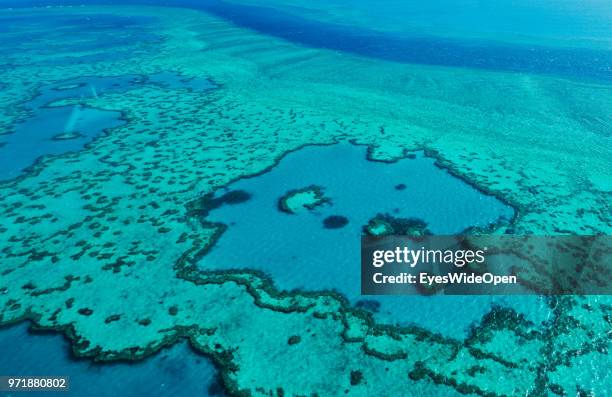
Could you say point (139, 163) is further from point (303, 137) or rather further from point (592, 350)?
point (592, 350)

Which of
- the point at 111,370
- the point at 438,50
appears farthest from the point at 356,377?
the point at 438,50

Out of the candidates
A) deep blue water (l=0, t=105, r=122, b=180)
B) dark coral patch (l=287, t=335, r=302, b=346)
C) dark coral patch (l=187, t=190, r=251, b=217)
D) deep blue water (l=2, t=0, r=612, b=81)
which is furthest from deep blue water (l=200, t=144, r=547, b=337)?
deep blue water (l=2, t=0, r=612, b=81)

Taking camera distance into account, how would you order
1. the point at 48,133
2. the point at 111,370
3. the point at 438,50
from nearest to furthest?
the point at 111,370 → the point at 48,133 → the point at 438,50

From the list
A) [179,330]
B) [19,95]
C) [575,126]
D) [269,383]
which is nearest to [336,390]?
[269,383]

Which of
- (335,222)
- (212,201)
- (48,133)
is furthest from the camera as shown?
(48,133)

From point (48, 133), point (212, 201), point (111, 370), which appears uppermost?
point (212, 201)

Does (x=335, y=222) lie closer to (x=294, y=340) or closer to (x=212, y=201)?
(x=212, y=201)

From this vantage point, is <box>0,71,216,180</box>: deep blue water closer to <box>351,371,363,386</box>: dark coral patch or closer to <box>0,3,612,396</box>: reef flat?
<box>0,3,612,396</box>: reef flat
